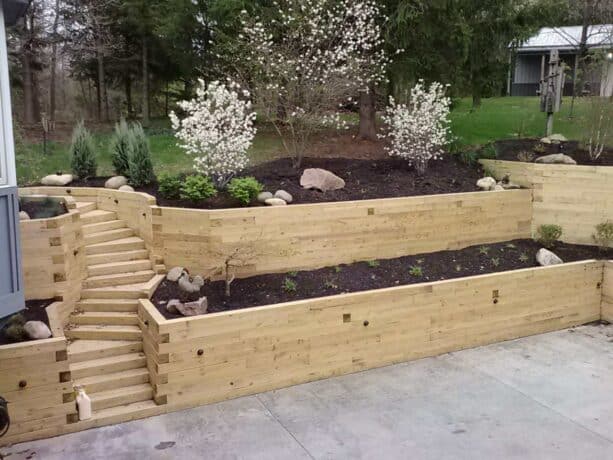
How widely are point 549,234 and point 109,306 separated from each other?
590 centimetres

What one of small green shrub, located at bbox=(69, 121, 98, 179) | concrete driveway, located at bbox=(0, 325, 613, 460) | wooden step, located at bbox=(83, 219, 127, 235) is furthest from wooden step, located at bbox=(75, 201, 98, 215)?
concrete driveway, located at bbox=(0, 325, 613, 460)

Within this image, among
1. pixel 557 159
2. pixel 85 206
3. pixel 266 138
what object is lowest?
pixel 85 206

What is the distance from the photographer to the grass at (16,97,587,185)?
892 centimetres

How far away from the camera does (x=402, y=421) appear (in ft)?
15.1

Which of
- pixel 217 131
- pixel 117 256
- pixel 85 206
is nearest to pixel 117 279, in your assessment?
pixel 117 256

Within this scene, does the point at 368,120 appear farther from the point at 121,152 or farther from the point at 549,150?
the point at 121,152

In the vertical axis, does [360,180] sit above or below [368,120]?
below

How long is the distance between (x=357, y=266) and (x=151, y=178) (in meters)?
3.26

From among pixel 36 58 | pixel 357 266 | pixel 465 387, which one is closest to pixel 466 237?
pixel 357 266

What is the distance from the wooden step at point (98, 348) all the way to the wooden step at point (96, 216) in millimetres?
2060

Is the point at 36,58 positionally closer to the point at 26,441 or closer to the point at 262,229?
the point at 262,229

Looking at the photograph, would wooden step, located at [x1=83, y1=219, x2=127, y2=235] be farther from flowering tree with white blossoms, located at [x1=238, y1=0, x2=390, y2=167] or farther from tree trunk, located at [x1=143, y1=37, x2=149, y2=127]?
tree trunk, located at [x1=143, y1=37, x2=149, y2=127]

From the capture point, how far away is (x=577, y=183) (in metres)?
7.88

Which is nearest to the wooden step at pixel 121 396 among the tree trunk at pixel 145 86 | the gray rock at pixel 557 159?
the gray rock at pixel 557 159
